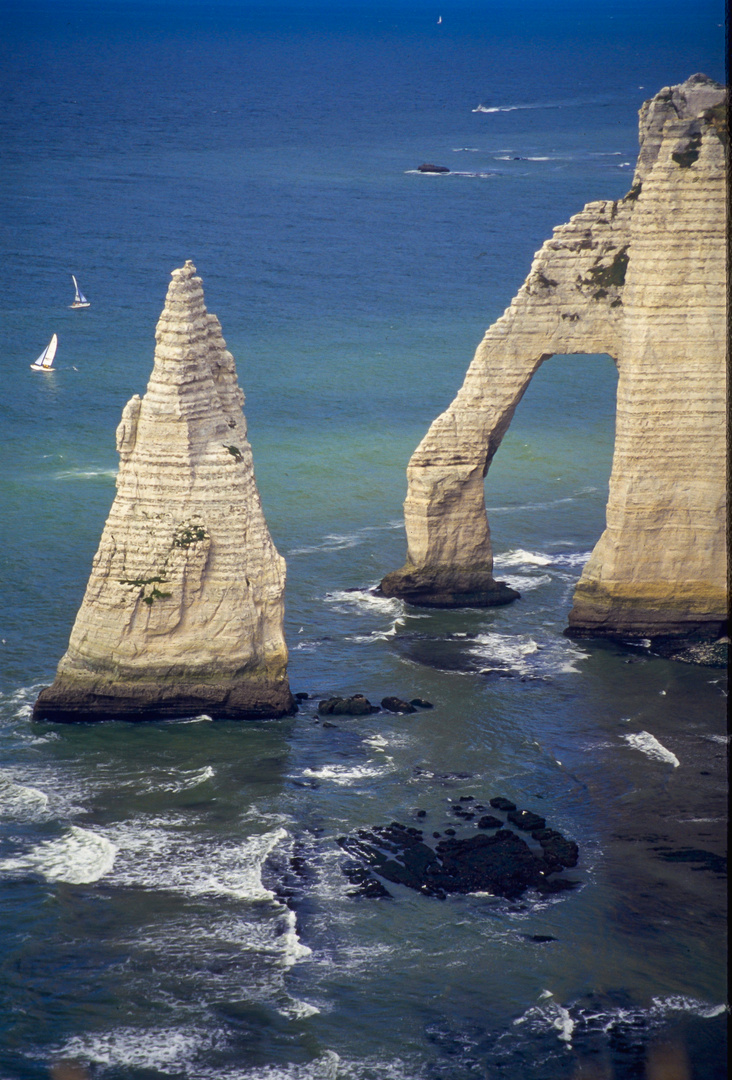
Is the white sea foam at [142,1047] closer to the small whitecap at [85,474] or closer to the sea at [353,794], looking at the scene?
the sea at [353,794]

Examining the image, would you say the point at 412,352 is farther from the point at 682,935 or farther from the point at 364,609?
the point at 682,935

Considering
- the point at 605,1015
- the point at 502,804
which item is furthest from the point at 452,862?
the point at 605,1015

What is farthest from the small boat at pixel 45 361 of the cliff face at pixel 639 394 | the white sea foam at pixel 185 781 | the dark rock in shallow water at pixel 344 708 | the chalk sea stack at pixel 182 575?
the white sea foam at pixel 185 781

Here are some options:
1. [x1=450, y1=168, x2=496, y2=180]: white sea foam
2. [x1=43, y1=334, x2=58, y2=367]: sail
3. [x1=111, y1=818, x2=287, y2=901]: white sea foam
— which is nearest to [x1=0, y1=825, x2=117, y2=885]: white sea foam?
[x1=111, y1=818, x2=287, y2=901]: white sea foam

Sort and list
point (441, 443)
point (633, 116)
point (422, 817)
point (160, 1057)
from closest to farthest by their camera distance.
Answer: point (160, 1057), point (422, 817), point (441, 443), point (633, 116)

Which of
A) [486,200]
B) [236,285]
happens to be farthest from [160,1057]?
[486,200]

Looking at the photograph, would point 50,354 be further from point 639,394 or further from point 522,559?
point 639,394
